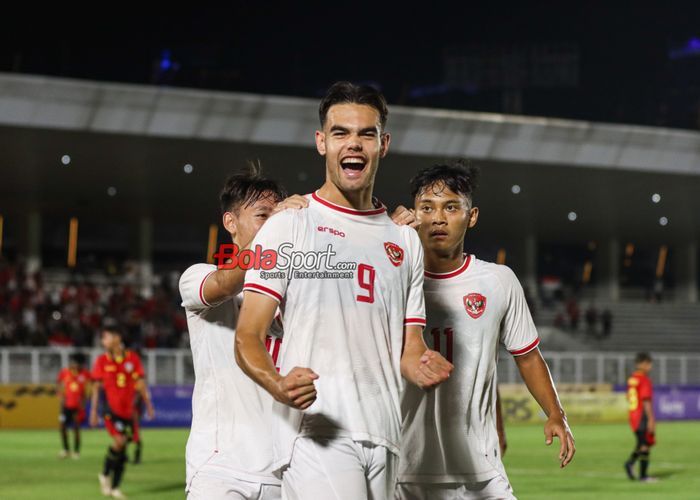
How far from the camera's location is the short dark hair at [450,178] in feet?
19.9

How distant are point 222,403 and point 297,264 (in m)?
1.72

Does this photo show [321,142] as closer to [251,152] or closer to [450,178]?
[450,178]

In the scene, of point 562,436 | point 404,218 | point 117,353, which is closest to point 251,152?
point 117,353

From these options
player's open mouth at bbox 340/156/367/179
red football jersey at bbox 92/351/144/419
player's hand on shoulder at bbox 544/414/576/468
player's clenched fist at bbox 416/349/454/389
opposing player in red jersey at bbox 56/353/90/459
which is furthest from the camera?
opposing player in red jersey at bbox 56/353/90/459

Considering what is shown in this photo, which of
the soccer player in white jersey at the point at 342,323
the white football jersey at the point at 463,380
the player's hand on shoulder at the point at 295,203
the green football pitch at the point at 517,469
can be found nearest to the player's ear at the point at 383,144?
the soccer player in white jersey at the point at 342,323

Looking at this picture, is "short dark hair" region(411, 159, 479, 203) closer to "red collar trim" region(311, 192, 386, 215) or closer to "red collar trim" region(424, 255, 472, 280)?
"red collar trim" region(424, 255, 472, 280)

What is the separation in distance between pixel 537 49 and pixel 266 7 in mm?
10371

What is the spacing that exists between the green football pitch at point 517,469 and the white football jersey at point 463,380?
8.91 m

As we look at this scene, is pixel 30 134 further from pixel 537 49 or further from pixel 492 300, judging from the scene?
pixel 492 300

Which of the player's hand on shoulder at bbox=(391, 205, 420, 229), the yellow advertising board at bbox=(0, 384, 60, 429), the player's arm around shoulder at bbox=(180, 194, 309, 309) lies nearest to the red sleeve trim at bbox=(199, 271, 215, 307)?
the player's arm around shoulder at bbox=(180, 194, 309, 309)

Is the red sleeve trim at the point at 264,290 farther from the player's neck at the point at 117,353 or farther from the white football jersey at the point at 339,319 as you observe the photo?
the player's neck at the point at 117,353

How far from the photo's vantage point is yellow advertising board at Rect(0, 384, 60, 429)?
99.9ft

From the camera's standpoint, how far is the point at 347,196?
464 cm

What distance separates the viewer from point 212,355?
610 centimetres
